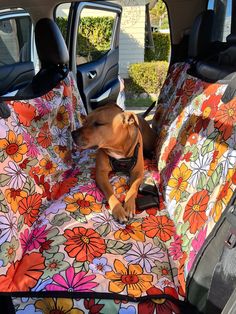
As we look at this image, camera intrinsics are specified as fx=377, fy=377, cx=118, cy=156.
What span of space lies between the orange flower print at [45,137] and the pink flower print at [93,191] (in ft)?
1.21

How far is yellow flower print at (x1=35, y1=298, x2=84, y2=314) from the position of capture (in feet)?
5.01

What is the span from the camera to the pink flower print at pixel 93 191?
234 centimetres

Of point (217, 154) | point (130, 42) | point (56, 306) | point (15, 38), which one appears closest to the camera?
point (56, 306)

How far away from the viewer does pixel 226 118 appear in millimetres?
1866

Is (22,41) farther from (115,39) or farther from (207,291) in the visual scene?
(207,291)

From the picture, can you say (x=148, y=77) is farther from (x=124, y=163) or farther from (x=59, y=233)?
(x=59, y=233)

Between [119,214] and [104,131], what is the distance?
74 cm

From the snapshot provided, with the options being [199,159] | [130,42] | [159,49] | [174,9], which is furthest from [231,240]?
[130,42]

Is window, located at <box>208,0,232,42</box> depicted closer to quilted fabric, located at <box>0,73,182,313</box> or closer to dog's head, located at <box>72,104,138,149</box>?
dog's head, located at <box>72,104,138,149</box>

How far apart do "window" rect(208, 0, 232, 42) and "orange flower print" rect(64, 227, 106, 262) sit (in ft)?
5.78

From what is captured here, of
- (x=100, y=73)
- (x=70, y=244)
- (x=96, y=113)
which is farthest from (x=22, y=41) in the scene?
(x=70, y=244)

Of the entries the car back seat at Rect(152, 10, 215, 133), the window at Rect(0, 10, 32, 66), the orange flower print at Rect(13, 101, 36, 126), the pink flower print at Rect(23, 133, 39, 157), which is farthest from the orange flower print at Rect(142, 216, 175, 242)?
the window at Rect(0, 10, 32, 66)

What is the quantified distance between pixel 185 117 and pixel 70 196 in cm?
91

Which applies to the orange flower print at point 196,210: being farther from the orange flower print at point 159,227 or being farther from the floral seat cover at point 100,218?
the orange flower print at point 159,227
